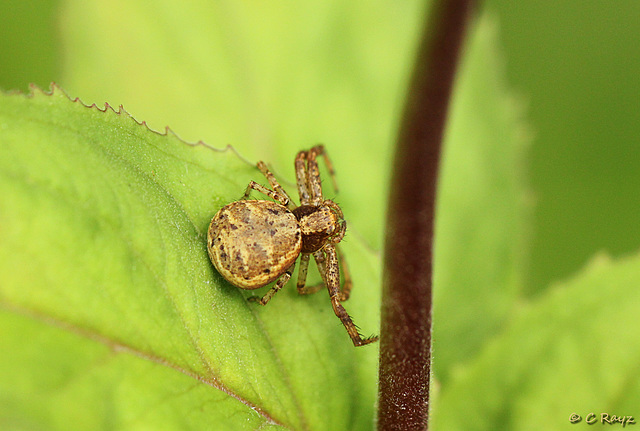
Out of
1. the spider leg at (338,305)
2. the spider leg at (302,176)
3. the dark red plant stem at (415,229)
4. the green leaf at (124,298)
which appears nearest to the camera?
the green leaf at (124,298)

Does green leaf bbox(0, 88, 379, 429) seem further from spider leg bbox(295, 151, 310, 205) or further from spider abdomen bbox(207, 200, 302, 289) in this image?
spider leg bbox(295, 151, 310, 205)

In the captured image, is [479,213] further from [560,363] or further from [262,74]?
[262,74]

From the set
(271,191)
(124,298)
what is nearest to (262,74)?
(271,191)

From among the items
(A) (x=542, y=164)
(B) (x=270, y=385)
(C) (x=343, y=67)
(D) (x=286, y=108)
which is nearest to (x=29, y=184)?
(B) (x=270, y=385)

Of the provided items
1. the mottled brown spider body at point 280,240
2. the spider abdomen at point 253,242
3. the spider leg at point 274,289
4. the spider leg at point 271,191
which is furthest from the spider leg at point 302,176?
the spider leg at point 274,289

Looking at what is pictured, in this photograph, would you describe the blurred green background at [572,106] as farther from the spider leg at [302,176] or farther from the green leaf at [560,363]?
the green leaf at [560,363]

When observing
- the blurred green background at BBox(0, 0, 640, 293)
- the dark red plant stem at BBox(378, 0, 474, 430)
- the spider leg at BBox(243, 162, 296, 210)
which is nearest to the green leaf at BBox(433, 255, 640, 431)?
the dark red plant stem at BBox(378, 0, 474, 430)
